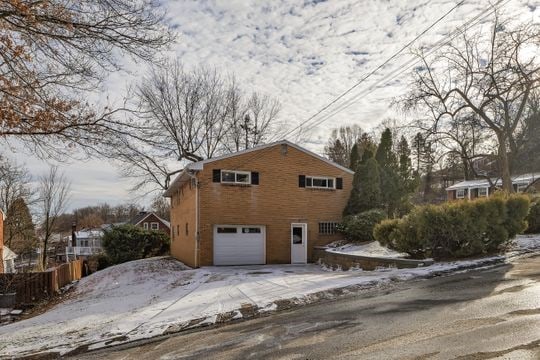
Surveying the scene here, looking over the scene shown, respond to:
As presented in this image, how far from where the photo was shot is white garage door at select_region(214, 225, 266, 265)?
67.5ft

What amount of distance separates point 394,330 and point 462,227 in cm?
738

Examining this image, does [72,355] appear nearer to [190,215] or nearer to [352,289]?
[352,289]

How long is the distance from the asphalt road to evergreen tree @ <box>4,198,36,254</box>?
119 ft

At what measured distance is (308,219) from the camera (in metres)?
22.4

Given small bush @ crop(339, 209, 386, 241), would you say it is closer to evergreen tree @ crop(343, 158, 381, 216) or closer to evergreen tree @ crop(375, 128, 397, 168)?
evergreen tree @ crop(343, 158, 381, 216)

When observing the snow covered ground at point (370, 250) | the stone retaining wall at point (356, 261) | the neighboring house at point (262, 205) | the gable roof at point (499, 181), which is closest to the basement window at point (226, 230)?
the neighboring house at point (262, 205)

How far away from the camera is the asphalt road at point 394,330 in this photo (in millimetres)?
4977

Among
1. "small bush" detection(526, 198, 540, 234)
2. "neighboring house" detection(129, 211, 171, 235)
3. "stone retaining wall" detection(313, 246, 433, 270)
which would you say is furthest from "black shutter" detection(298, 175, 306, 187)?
"neighboring house" detection(129, 211, 171, 235)

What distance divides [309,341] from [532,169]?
31.2 metres

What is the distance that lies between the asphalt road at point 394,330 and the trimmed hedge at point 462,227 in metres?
3.59

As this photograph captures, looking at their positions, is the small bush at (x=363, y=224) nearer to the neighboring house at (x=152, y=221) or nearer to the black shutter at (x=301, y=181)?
the black shutter at (x=301, y=181)

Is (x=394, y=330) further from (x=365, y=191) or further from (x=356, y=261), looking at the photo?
(x=365, y=191)

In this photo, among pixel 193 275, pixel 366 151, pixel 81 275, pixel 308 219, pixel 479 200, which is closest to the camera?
pixel 479 200

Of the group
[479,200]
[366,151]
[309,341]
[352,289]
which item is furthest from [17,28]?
[366,151]
